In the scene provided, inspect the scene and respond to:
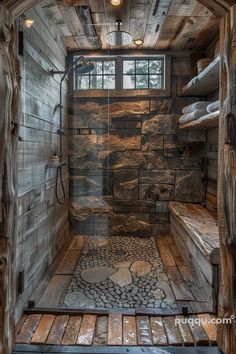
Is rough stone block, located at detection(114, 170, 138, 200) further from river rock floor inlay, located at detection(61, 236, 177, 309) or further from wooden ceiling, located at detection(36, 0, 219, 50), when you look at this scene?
wooden ceiling, located at detection(36, 0, 219, 50)

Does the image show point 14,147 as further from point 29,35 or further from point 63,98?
point 63,98

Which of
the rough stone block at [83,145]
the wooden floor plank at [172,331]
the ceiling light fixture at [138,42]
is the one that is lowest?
the wooden floor plank at [172,331]

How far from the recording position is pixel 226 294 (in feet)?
4.61

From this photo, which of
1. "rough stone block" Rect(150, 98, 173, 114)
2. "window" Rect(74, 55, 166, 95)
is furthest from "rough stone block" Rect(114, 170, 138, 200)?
"window" Rect(74, 55, 166, 95)

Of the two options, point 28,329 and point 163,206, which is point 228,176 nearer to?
point 28,329

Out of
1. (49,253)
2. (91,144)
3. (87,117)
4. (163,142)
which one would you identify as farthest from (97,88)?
(49,253)

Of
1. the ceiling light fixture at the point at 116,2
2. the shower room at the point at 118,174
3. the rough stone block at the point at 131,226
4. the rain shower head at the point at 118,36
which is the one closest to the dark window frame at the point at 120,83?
the shower room at the point at 118,174

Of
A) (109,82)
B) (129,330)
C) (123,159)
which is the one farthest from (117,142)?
(129,330)

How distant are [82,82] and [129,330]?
288cm

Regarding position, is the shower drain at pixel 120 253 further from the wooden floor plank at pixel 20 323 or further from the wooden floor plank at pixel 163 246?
the wooden floor plank at pixel 20 323

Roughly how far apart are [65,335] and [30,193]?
102 centimetres

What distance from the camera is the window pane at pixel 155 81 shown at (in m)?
3.56

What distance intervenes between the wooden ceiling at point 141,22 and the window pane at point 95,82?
1.15ft

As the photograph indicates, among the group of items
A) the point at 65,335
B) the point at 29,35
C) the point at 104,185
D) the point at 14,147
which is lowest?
the point at 65,335
